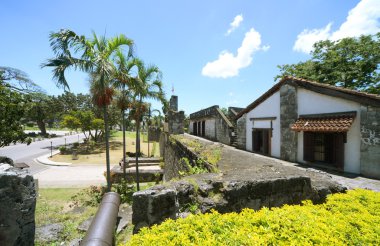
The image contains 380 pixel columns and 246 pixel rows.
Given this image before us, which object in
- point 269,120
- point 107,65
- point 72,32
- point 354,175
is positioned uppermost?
point 72,32

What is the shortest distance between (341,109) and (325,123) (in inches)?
27.9

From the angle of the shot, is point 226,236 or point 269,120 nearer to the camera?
point 226,236

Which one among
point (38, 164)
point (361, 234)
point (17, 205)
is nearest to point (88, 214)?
point (17, 205)

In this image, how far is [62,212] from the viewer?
800 centimetres

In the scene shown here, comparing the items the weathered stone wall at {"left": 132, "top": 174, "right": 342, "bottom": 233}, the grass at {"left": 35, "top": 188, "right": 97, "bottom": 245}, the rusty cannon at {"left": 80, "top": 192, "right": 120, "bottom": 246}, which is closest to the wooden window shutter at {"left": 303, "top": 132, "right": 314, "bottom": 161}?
the weathered stone wall at {"left": 132, "top": 174, "right": 342, "bottom": 233}

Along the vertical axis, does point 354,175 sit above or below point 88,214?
above

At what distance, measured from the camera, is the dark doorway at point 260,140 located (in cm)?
1129

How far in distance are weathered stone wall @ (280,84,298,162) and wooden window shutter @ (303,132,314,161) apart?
0.49 metres

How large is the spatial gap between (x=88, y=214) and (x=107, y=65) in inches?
223

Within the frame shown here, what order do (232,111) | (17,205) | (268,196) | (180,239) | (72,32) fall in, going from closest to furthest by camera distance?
1. (180,239)
2. (268,196)
3. (17,205)
4. (72,32)
5. (232,111)

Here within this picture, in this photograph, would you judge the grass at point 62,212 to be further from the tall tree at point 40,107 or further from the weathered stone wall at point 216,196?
the tall tree at point 40,107

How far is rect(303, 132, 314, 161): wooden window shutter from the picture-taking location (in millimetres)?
8750

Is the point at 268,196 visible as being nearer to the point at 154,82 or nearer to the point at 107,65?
the point at 107,65

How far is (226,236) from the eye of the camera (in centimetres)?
225
